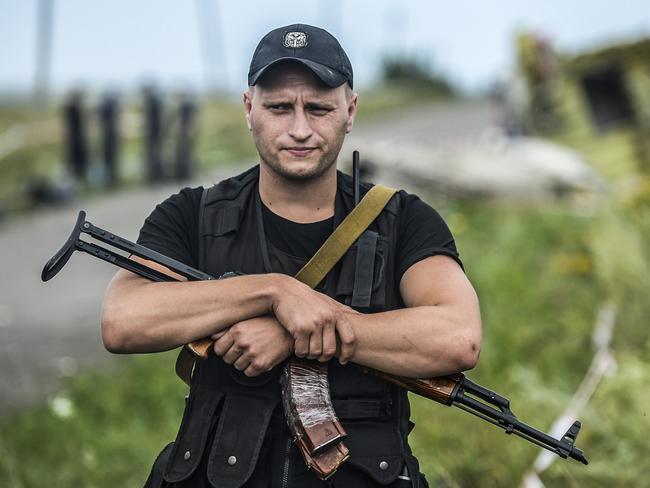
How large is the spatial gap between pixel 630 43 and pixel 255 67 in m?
13.8

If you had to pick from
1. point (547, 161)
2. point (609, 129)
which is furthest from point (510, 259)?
point (609, 129)

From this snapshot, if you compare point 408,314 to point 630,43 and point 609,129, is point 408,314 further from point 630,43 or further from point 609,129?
point 609,129

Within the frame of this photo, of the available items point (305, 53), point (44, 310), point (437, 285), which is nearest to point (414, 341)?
point (437, 285)

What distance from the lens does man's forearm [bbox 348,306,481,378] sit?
2816 mm

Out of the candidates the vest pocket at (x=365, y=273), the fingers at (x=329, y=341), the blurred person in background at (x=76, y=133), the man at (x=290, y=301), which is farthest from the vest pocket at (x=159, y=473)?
the blurred person in background at (x=76, y=133)

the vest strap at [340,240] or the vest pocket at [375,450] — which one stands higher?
the vest strap at [340,240]

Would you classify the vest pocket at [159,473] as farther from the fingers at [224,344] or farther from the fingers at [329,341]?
the fingers at [329,341]

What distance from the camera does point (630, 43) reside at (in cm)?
1546

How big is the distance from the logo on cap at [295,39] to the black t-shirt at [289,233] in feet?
1.70

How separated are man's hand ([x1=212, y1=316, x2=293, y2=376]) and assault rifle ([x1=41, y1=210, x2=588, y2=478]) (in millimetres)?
70

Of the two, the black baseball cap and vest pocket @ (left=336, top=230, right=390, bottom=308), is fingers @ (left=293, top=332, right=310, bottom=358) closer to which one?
vest pocket @ (left=336, top=230, right=390, bottom=308)

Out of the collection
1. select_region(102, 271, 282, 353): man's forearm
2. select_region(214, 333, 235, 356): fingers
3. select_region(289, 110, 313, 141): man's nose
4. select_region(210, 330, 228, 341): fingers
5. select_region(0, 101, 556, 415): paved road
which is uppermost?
select_region(289, 110, 313, 141): man's nose

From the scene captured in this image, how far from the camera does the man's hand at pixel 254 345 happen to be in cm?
277

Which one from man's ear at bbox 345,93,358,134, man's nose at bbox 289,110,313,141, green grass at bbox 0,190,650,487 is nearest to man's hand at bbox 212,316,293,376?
man's nose at bbox 289,110,313,141
